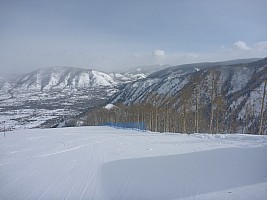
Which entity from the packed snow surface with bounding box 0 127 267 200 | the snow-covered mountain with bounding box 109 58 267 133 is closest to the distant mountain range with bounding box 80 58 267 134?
the snow-covered mountain with bounding box 109 58 267 133

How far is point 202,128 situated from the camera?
65.8 m

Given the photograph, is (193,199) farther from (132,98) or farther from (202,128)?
(132,98)

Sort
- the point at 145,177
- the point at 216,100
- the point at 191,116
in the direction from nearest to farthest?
the point at 145,177
the point at 216,100
the point at 191,116

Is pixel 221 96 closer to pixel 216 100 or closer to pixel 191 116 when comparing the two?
pixel 216 100

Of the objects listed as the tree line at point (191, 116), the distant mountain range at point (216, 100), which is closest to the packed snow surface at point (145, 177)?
the distant mountain range at point (216, 100)

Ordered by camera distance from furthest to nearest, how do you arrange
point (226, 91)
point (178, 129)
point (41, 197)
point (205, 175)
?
point (226, 91) < point (178, 129) < point (205, 175) < point (41, 197)

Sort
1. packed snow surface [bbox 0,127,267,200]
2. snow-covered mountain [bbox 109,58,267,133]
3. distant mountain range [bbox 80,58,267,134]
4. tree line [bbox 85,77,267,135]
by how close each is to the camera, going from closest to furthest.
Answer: packed snow surface [bbox 0,127,267,200]
distant mountain range [bbox 80,58,267,134]
snow-covered mountain [bbox 109,58,267,133]
tree line [bbox 85,77,267,135]

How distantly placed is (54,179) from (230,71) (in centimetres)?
13883

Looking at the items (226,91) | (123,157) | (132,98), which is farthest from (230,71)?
(123,157)

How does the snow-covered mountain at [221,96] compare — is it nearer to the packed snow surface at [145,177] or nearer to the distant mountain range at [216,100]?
the distant mountain range at [216,100]

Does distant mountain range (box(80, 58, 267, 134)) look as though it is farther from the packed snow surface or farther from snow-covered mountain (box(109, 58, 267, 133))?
the packed snow surface

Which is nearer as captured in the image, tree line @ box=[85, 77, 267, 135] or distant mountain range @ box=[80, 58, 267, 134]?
distant mountain range @ box=[80, 58, 267, 134]

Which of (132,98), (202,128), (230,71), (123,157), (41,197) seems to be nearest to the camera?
(41,197)

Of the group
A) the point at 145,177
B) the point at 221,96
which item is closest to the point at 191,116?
the point at 221,96
